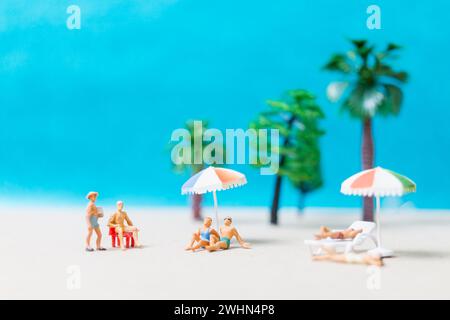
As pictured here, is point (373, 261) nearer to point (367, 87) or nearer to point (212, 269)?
point (212, 269)

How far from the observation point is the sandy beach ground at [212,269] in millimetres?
9406

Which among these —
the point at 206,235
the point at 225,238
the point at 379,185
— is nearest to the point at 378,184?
the point at 379,185

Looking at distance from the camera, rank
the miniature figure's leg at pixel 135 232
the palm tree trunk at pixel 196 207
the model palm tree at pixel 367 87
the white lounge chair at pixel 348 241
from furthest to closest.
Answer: the palm tree trunk at pixel 196 207 → the model palm tree at pixel 367 87 → the miniature figure's leg at pixel 135 232 → the white lounge chair at pixel 348 241

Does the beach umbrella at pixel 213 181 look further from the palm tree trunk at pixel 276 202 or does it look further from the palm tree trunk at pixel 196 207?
the palm tree trunk at pixel 196 207

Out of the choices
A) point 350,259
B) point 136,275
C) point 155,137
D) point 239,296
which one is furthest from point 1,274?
point 155,137

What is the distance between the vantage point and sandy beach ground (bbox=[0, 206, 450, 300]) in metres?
9.41

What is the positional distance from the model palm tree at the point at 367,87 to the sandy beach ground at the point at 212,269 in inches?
118

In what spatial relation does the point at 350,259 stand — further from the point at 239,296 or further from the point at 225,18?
the point at 225,18

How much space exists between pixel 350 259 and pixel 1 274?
264 inches

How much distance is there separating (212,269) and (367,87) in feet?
33.2

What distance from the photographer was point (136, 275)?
35.6 ft

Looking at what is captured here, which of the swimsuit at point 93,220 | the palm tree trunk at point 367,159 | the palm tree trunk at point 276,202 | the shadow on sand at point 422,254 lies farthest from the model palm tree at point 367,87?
the swimsuit at point 93,220

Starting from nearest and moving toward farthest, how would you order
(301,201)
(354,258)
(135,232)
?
1. (354,258)
2. (135,232)
3. (301,201)

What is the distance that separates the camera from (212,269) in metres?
11.4
